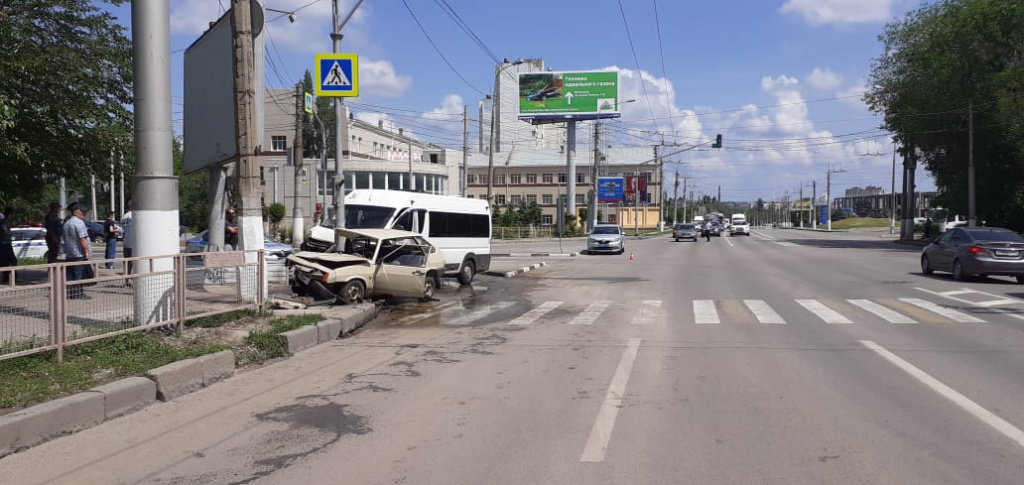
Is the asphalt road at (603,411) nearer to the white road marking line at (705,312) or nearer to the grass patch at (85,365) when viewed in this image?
A: the white road marking line at (705,312)

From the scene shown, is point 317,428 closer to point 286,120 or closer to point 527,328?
point 527,328

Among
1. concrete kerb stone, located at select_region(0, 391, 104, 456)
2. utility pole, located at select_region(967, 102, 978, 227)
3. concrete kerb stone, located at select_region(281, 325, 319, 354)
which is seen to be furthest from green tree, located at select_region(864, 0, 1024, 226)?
concrete kerb stone, located at select_region(0, 391, 104, 456)

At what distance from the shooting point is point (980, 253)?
19.1m

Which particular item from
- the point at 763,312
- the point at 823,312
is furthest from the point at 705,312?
the point at 823,312

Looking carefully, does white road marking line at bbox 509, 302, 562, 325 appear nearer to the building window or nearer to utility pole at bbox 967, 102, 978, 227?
utility pole at bbox 967, 102, 978, 227

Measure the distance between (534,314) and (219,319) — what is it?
5.75m

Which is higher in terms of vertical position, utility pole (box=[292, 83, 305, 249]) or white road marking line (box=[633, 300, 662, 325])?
utility pole (box=[292, 83, 305, 249])

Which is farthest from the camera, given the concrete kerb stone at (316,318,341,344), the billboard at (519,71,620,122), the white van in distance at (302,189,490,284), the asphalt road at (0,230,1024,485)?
the billboard at (519,71,620,122)

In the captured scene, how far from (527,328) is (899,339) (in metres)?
5.49

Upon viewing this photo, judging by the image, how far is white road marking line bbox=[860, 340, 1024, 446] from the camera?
5.83 meters

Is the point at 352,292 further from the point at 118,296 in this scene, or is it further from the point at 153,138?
the point at 118,296

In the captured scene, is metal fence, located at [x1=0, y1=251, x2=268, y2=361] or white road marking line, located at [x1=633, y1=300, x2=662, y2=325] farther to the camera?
white road marking line, located at [x1=633, y1=300, x2=662, y2=325]

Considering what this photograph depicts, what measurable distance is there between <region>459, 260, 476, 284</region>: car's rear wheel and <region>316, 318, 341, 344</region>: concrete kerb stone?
9689mm

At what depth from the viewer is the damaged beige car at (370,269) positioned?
1398 cm
